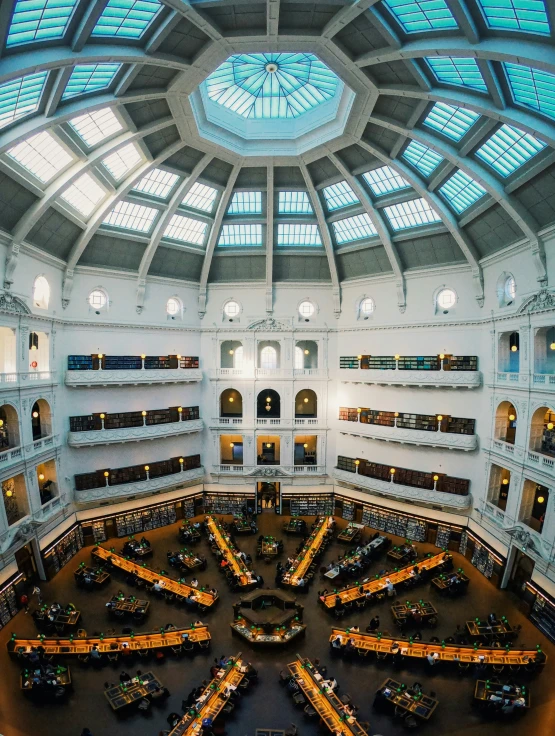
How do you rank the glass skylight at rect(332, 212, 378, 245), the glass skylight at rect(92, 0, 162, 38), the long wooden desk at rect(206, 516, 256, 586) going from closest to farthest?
the glass skylight at rect(92, 0, 162, 38), the long wooden desk at rect(206, 516, 256, 586), the glass skylight at rect(332, 212, 378, 245)

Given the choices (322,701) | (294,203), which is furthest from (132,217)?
(322,701)

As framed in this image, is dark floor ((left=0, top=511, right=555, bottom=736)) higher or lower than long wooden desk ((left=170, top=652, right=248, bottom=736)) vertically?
lower

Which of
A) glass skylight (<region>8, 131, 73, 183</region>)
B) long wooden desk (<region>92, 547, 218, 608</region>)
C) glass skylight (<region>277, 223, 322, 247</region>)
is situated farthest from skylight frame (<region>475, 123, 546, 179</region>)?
long wooden desk (<region>92, 547, 218, 608</region>)

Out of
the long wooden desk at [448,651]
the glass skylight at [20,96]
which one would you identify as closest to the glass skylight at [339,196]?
the glass skylight at [20,96]

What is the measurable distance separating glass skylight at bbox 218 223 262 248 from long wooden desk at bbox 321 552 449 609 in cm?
2144

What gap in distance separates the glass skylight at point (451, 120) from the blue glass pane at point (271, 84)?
16.2 ft

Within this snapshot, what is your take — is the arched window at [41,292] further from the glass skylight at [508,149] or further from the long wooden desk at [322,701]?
the glass skylight at [508,149]

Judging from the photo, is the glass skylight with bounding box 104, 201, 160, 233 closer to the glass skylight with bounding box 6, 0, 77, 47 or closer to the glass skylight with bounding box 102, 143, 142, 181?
the glass skylight with bounding box 102, 143, 142, 181

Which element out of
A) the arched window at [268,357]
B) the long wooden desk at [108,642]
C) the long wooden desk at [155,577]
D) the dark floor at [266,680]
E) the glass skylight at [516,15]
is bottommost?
the dark floor at [266,680]

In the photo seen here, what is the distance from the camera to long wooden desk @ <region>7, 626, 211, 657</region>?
57.2 feet

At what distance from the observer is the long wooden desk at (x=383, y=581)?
2095cm

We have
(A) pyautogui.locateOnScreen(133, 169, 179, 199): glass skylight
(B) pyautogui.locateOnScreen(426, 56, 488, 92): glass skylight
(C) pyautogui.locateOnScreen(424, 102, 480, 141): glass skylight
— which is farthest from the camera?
(A) pyautogui.locateOnScreen(133, 169, 179, 199): glass skylight

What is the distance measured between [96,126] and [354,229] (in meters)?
15.8

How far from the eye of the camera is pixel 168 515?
2941 cm
